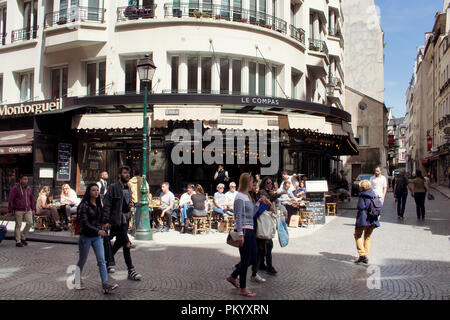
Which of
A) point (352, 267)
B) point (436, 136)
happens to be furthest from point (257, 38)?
point (436, 136)

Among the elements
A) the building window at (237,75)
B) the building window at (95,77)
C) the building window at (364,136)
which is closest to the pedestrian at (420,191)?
the building window at (237,75)

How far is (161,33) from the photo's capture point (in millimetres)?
15625

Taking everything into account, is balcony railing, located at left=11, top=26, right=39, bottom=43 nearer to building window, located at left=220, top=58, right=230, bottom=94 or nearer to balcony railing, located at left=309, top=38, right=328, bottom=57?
building window, located at left=220, top=58, right=230, bottom=94

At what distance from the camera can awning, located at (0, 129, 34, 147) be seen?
1482cm

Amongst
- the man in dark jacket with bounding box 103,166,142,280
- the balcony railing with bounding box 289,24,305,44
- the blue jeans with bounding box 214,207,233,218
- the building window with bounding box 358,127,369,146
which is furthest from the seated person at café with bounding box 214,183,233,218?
the building window with bounding box 358,127,369,146

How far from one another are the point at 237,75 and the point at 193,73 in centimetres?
183

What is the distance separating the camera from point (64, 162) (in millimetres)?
15859

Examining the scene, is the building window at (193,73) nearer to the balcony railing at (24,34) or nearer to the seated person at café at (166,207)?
the seated person at café at (166,207)

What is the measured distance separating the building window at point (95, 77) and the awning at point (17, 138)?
115 inches

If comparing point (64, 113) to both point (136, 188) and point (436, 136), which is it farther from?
point (436, 136)

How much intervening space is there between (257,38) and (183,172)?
20.5 feet

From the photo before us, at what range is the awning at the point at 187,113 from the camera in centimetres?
1405

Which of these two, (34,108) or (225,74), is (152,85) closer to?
(225,74)

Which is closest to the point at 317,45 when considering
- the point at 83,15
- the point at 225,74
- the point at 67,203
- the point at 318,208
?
the point at 225,74
